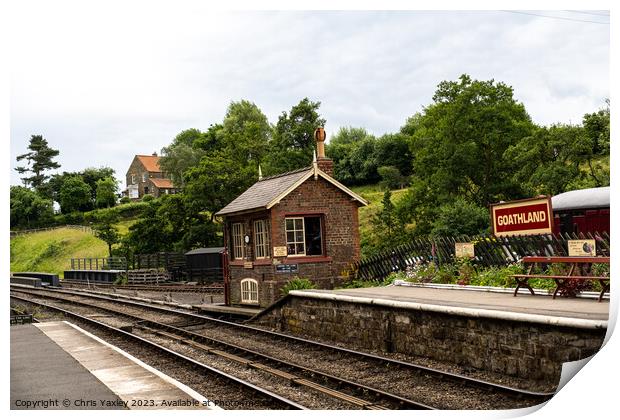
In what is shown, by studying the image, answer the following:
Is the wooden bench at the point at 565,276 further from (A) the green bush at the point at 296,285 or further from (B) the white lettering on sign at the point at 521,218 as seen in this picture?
(A) the green bush at the point at 296,285

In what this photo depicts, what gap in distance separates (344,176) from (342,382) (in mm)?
30471

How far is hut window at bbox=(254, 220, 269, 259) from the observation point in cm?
1855

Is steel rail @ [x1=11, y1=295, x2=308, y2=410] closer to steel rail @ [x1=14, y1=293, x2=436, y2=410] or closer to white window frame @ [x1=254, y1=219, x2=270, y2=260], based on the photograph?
steel rail @ [x1=14, y1=293, x2=436, y2=410]

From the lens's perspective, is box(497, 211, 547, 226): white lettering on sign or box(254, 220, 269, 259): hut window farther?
box(254, 220, 269, 259): hut window

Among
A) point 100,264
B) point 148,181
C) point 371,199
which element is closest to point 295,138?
point 371,199

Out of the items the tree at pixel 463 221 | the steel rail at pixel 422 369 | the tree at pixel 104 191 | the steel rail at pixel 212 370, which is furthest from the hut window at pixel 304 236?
the tree at pixel 463 221

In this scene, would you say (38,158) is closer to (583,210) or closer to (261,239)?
(261,239)

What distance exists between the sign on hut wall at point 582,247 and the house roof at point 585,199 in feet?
16.7

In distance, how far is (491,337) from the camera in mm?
9883

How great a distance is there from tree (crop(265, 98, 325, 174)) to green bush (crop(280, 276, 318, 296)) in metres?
19.5

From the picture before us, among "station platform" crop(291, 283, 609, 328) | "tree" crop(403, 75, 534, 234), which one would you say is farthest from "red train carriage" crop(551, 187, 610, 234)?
"tree" crop(403, 75, 534, 234)

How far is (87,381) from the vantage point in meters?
9.35

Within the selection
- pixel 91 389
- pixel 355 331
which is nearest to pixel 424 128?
pixel 355 331

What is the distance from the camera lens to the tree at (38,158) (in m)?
10.1
